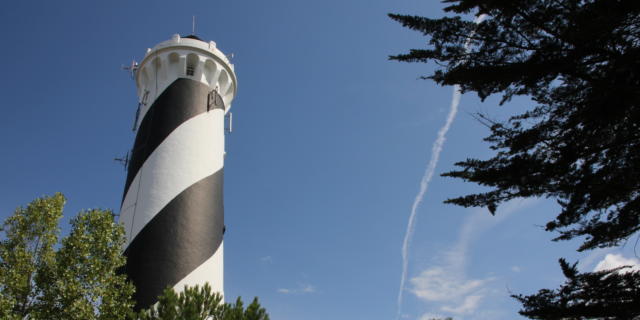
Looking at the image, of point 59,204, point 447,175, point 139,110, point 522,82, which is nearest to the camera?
point 522,82

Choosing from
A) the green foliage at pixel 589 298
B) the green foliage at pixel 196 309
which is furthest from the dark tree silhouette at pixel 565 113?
the green foliage at pixel 196 309

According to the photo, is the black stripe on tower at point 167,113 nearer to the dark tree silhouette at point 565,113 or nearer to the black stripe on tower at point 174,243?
the black stripe on tower at point 174,243

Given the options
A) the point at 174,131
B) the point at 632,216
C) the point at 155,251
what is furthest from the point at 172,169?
the point at 632,216

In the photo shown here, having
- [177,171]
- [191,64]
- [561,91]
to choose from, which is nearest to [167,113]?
[177,171]

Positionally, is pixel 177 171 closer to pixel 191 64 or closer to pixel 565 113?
pixel 191 64

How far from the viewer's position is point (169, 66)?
56.3ft

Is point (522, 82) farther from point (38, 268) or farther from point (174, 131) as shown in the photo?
point (174, 131)

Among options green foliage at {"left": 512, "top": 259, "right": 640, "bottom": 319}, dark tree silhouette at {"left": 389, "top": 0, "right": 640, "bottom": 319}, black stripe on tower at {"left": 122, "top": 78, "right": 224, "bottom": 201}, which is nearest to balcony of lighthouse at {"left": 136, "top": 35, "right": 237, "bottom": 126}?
black stripe on tower at {"left": 122, "top": 78, "right": 224, "bottom": 201}

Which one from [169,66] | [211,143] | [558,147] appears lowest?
[558,147]

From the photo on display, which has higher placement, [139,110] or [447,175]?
[139,110]

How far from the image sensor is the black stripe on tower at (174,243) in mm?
12750

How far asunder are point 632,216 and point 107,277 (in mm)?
11867

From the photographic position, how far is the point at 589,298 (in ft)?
19.0

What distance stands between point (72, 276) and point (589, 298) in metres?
11.4
